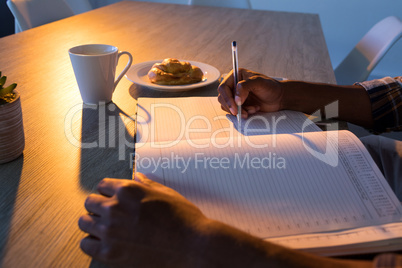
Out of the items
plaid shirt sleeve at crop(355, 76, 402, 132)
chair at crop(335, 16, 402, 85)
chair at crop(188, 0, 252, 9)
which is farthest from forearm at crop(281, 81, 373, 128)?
chair at crop(188, 0, 252, 9)

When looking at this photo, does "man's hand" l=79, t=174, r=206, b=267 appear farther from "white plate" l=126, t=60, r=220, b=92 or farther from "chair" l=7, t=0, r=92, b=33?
"chair" l=7, t=0, r=92, b=33

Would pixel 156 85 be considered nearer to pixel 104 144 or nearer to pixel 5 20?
pixel 104 144

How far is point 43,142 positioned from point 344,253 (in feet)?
1.53

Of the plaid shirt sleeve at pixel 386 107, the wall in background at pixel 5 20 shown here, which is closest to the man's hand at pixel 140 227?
the plaid shirt sleeve at pixel 386 107

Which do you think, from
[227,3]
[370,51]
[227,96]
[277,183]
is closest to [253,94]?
[227,96]

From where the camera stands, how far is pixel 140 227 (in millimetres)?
342

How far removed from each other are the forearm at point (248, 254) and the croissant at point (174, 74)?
498mm

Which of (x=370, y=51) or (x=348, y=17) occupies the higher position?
(x=370, y=51)

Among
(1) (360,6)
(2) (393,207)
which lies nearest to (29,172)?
(2) (393,207)

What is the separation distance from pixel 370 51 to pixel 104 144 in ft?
4.09

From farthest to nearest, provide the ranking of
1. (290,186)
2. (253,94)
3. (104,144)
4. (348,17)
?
(348,17), (253,94), (104,144), (290,186)

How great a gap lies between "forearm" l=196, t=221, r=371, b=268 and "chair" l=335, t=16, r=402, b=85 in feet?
3.79

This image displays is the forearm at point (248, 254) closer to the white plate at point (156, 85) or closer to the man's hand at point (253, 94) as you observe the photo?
the man's hand at point (253, 94)

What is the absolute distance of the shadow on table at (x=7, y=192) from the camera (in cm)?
38
